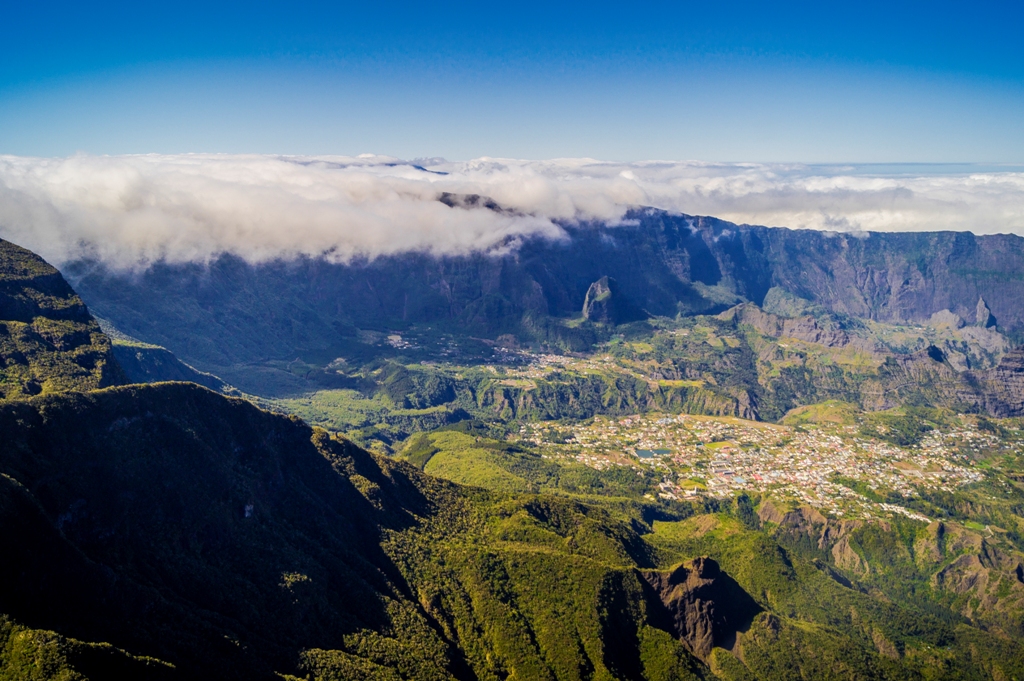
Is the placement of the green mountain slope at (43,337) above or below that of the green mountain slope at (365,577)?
above

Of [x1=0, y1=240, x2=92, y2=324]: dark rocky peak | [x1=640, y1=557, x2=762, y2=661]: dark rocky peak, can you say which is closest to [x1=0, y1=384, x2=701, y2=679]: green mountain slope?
[x1=640, y1=557, x2=762, y2=661]: dark rocky peak

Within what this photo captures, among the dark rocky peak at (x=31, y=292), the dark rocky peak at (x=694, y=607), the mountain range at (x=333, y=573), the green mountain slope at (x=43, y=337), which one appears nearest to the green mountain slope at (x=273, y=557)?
the mountain range at (x=333, y=573)

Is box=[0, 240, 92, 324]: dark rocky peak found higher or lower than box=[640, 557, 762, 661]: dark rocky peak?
higher

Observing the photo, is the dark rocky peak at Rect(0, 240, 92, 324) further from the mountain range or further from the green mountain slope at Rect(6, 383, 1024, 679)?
the green mountain slope at Rect(6, 383, 1024, 679)

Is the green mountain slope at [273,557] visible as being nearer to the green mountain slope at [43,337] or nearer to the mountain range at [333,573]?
the mountain range at [333,573]

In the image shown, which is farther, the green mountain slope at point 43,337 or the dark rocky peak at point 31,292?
the dark rocky peak at point 31,292
